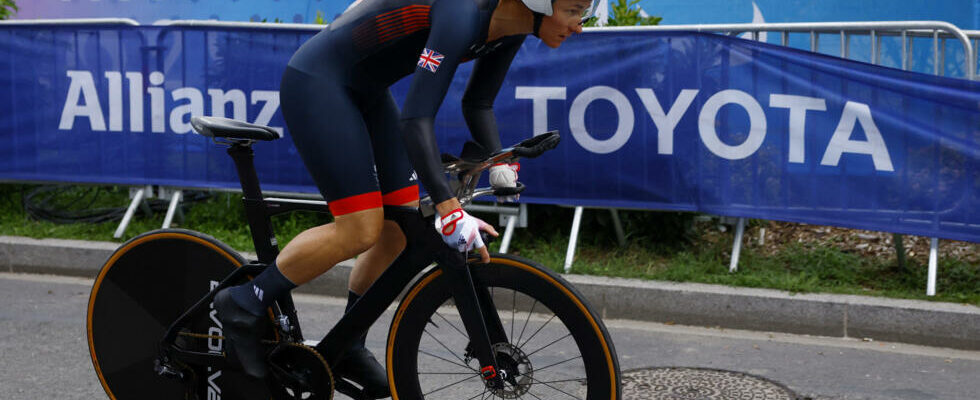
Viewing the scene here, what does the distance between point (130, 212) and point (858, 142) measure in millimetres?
4858

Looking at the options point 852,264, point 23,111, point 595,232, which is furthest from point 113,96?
point 852,264

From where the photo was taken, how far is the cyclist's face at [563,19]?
3434 millimetres

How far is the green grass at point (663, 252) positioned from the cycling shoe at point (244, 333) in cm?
313

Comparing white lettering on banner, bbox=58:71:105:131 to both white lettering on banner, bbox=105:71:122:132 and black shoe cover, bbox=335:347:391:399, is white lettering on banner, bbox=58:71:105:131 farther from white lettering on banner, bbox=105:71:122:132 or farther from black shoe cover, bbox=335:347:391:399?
black shoe cover, bbox=335:347:391:399

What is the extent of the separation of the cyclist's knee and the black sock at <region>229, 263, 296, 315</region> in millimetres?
270

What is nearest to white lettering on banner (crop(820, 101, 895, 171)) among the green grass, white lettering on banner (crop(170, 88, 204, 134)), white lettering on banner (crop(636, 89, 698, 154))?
the green grass

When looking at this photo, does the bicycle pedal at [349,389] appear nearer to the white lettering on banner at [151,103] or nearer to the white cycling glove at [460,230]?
the white cycling glove at [460,230]

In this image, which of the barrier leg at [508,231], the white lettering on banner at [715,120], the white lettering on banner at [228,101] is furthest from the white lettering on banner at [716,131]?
the white lettering on banner at [228,101]

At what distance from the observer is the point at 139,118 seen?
313 inches

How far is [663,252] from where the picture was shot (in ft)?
23.6

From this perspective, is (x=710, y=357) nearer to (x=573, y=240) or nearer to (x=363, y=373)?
(x=573, y=240)

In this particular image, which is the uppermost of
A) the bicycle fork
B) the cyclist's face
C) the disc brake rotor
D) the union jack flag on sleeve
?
the cyclist's face

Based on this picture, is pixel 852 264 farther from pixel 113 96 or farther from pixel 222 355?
pixel 113 96

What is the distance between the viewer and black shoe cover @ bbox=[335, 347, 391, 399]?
387cm
